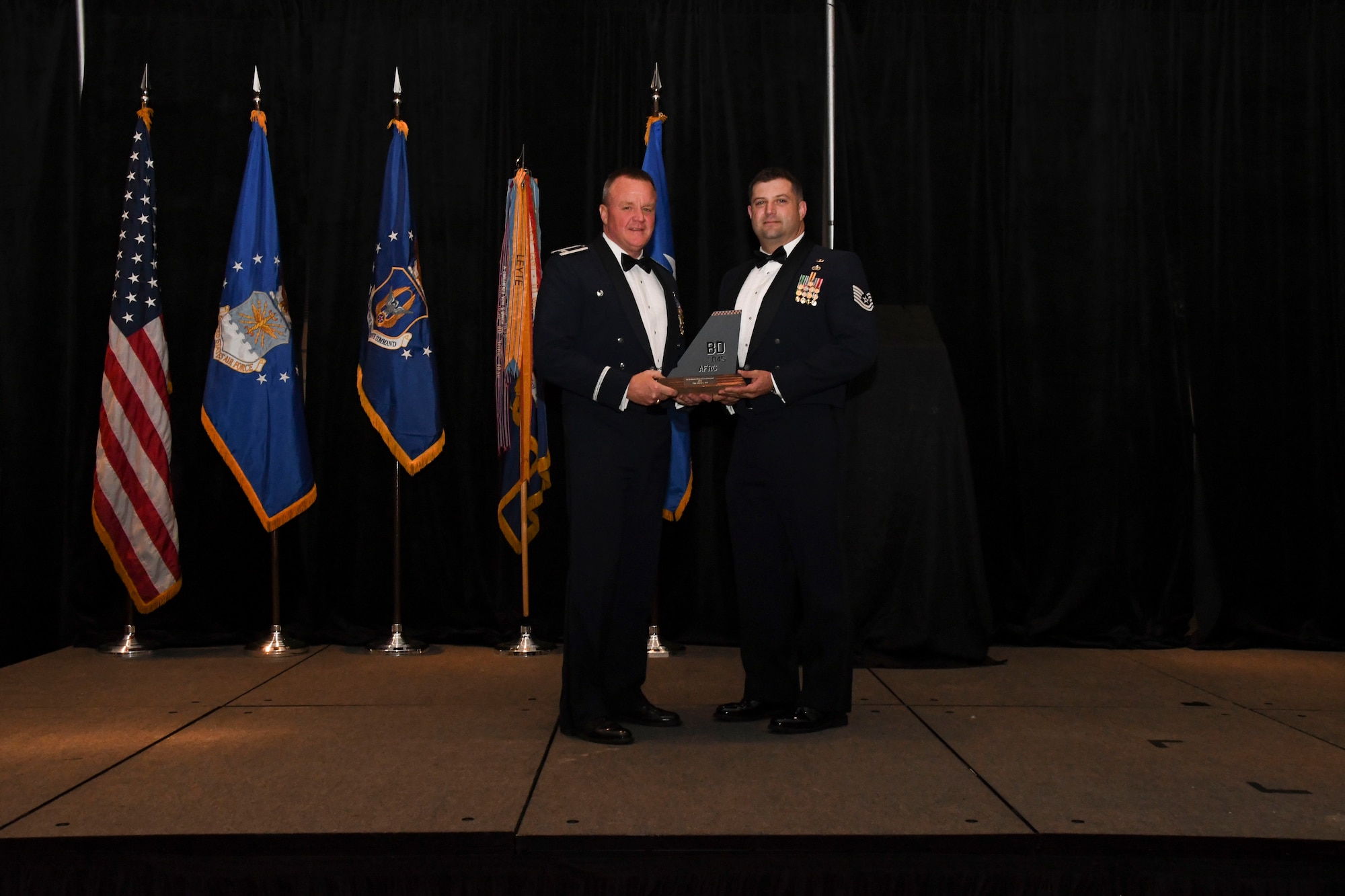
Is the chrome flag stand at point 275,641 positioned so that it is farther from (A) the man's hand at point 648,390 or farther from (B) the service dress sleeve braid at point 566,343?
(A) the man's hand at point 648,390

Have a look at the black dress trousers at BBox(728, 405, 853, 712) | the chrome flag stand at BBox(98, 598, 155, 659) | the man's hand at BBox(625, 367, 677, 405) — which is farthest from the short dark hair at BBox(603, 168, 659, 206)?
the chrome flag stand at BBox(98, 598, 155, 659)

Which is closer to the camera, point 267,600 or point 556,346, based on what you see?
point 556,346

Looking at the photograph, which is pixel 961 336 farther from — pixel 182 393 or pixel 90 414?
pixel 90 414

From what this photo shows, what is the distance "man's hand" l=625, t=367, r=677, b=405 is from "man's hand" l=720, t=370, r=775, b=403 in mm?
154

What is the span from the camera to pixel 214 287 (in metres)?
4.77

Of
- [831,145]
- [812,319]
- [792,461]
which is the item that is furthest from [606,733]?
[831,145]

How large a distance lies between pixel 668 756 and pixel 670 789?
30 cm

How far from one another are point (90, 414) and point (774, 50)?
132 inches

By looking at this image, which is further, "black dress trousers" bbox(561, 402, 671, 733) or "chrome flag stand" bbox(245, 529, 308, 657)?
"chrome flag stand" bbox(245, 529, 308, 657)

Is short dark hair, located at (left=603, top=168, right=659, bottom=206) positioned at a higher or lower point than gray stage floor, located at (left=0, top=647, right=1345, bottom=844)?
higher

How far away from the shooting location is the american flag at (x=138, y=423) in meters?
4.36

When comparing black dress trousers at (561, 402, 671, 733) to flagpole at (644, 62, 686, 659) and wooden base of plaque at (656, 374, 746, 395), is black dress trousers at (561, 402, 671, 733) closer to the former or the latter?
wooden base of plaque at (656, 374, 746, 395)

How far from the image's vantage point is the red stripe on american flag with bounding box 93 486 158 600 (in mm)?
4344

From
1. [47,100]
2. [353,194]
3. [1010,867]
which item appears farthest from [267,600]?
[1010,867]
